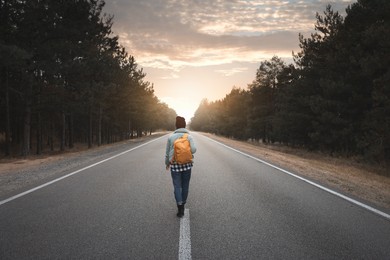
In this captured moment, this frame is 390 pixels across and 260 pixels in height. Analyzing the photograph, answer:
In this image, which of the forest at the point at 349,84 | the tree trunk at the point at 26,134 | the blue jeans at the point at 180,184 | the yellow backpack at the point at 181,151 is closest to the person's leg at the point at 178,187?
the blue jeans at the point at 180,184

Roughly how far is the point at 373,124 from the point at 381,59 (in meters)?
3.66

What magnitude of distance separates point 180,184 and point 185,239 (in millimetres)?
1525

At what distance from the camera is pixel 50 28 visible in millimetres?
20578

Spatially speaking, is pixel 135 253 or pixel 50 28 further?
pixel 50 28

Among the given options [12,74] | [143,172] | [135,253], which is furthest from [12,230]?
[12,74]

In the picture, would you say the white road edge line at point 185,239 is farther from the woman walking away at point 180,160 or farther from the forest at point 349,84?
the forest at point 349,84

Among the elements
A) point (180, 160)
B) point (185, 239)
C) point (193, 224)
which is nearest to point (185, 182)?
point (180, 160)

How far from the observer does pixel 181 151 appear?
598cm

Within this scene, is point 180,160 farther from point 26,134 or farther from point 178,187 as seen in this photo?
point 26,134

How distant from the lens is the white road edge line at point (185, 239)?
3.99 m

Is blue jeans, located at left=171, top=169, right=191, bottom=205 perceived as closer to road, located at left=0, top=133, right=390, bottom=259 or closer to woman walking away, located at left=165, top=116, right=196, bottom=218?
woman walking away, located at left=165, top=116, right=196, bottom=218

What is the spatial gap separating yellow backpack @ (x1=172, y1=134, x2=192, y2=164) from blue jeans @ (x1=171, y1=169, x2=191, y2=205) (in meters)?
0.25

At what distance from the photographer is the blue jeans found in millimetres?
5883

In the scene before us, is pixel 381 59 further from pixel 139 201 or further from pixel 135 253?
pixel 135 253
